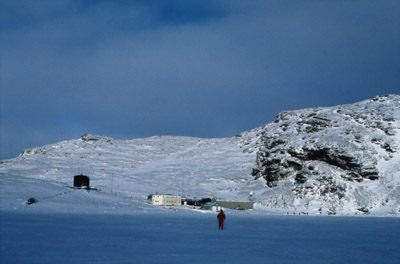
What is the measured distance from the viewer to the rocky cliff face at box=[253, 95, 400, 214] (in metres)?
108

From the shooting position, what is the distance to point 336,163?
403ft

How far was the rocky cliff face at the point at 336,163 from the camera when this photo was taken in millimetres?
107812

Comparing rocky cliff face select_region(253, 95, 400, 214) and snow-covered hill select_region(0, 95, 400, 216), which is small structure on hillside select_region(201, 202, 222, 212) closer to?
snow-covered hill select_region(0, 95, 400, 216)

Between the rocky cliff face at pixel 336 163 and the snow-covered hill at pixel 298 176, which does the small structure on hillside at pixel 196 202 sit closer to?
the snow-covered hill at pixel 298 176

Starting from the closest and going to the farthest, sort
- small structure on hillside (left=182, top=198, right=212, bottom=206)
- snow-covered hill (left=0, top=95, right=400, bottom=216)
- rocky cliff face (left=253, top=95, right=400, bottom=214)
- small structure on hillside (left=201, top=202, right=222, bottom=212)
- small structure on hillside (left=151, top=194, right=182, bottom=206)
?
snow-covered hill (left=0, top=95, right=400, bottom=216) → small structure on hillside (left=201, top=202, right=222, bottom=212) → small structure on hillside (left=151, top=194, right=182, bottom=206) → rocky cliff face (left=253, top=95, right=400, bottom=214) → small structure on hillside (left=182, top=198, right=212, bottom=206)

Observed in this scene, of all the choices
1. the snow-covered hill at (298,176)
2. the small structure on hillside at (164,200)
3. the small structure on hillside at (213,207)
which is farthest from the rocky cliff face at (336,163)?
the small structure on hillside at (164,200)

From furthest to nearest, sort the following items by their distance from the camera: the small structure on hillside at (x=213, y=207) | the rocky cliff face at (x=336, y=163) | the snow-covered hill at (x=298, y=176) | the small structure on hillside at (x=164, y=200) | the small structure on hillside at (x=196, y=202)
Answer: the small structure on hillside at (x=196, y=202) → the rocky cliff face at (x=336, y=163) → the small structure on hillside at (x=164, y=200) → the small structure on hillside at (x=213, y=207) → the snow-covered hill at (x=298, y=176)

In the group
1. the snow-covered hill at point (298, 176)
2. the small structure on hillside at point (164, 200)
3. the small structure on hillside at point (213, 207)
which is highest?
the snow-covered hill at point (298, 176)

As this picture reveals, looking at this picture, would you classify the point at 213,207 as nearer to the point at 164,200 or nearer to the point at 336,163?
the point at 164,200

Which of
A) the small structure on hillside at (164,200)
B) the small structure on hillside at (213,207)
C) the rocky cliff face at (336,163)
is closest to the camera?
the small structure on hillside at (213,207)

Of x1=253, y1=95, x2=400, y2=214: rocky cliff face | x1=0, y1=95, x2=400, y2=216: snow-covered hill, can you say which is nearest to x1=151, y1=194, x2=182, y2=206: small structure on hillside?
x1=0, y1=95, x2=400, y2=216: snow-covered hill

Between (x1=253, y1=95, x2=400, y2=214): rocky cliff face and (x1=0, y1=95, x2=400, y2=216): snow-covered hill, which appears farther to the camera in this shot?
(x1=253, y1=95, x2=400, y2=214): rocky cliff face

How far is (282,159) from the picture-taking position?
137000mm

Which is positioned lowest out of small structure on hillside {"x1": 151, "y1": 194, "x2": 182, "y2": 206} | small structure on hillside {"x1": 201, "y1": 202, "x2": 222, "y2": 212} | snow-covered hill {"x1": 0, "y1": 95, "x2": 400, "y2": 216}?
small structure on hillside {"x1": 201, "y1": 202, "x2": 222, "y2": 212}
